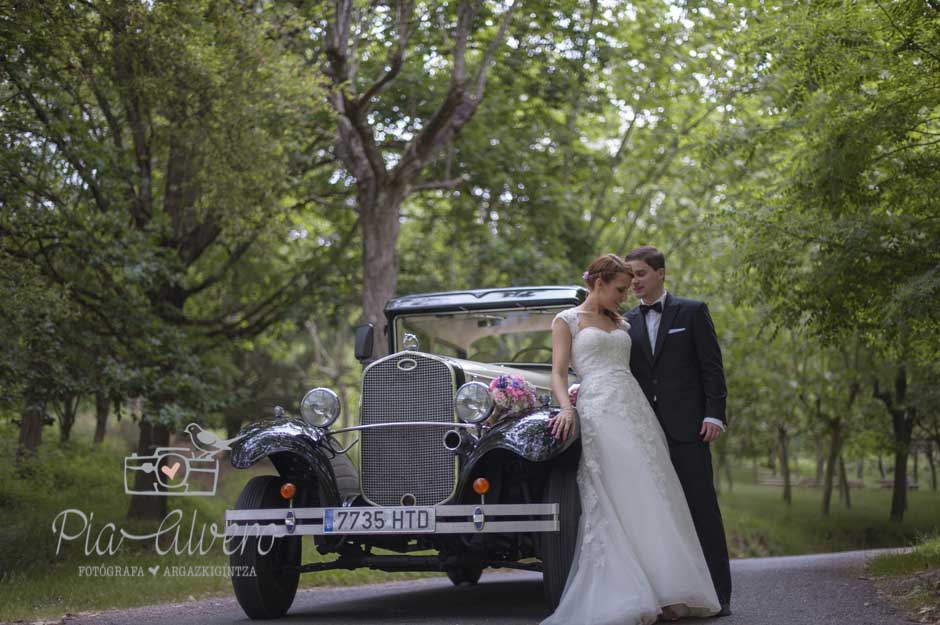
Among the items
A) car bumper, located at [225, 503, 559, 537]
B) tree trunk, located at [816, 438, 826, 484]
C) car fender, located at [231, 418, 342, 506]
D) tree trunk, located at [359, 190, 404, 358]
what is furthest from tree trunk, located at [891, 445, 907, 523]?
car fender, located at [231, 418, 342, 506]

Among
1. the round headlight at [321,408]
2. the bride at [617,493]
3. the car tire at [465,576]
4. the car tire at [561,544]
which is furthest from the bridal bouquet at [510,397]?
the car tire at [465,576]

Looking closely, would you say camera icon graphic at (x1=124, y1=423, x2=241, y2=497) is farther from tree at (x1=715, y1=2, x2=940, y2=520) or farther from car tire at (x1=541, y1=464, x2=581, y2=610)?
tree at (x1=715, y1=2, x2=940, y2=520)

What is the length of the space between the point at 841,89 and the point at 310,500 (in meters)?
5.52

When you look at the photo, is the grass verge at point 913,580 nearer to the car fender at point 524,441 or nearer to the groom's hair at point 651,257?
the car fender at point 524,441

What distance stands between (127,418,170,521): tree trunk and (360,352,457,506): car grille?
25.2 ft

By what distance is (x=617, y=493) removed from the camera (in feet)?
18.8

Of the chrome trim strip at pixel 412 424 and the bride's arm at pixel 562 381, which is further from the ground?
the bride's arm at pixel 562 381

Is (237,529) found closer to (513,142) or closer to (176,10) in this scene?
(176,10)

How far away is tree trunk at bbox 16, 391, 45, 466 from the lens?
402 inches

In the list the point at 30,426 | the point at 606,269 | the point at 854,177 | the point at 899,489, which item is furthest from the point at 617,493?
the point at 899,489

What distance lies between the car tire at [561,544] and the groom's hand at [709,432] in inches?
34.2

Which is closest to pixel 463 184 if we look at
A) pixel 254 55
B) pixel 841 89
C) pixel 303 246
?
pixel 303 246

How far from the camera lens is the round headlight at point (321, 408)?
669 cm

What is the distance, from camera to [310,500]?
6582mm
